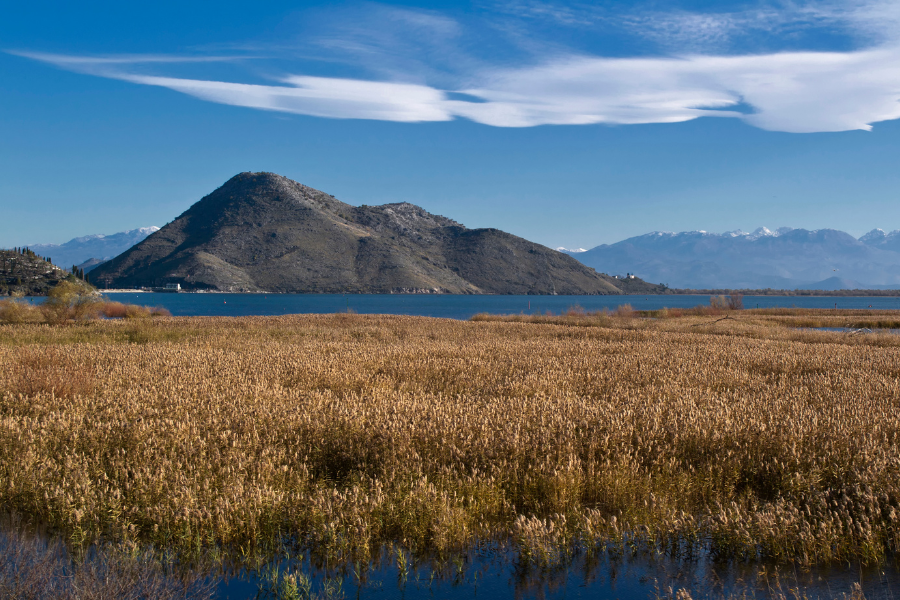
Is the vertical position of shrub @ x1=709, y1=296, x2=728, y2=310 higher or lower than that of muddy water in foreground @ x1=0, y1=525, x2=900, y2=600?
higher

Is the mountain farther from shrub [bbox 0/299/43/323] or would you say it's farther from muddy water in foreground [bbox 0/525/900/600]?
muddy water in foreground [bbox 0/525/900/600]

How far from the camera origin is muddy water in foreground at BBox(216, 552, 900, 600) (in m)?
4.28

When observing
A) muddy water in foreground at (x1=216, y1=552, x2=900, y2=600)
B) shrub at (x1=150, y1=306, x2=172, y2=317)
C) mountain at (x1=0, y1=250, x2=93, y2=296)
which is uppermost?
mountain at (x1=0, y1=250, x2=93, y2=296)

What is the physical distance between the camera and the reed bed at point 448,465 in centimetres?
491

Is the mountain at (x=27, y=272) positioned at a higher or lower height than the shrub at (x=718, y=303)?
higher

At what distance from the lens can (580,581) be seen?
4.48 metres

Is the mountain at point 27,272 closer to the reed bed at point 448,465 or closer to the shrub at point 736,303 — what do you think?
the shrub at point 736,303

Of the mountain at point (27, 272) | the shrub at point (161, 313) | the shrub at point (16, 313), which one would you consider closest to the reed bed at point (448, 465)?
the shrub at point (16, 313)

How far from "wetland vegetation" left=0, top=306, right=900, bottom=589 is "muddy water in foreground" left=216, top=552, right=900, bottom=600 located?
14 centimetres

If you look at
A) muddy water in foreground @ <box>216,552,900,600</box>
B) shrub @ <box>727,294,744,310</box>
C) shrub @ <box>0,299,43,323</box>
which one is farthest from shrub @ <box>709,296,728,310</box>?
muddy water in foreground @ <box>216,552,900,600</box>

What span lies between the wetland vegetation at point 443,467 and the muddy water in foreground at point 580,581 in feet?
0.47

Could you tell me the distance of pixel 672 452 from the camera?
6730 millimetres

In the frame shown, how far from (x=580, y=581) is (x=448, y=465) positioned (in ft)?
7.47

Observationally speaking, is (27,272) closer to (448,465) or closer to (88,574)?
(448,465)
